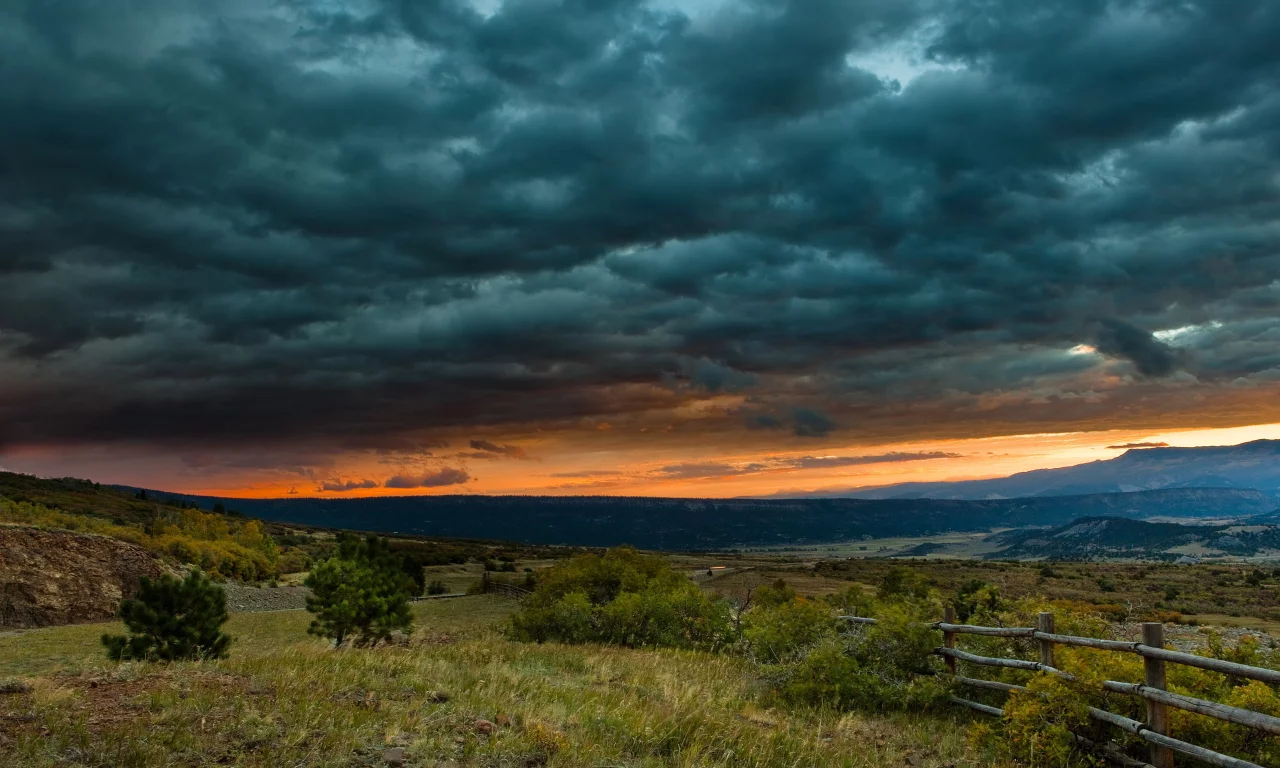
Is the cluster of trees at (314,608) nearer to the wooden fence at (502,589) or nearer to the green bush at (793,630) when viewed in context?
the green bush at (793,630)

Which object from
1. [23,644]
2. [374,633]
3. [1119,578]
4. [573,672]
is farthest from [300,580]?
[1119,578]

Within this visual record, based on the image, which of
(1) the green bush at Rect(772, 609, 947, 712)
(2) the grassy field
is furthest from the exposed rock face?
(1) the green bush at Rect(772, 609, 947, 712)

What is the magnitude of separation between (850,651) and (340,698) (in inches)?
409

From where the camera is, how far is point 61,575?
4978cm

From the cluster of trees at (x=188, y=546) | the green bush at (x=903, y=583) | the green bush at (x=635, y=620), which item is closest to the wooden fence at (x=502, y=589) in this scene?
the cluster of trees at (x=188, y=546)

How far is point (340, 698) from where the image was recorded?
10.3 m

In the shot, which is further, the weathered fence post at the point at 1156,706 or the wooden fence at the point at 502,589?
the wooden fence at the point at 502,589

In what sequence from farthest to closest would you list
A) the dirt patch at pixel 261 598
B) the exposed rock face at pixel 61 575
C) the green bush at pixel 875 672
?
the dirt patch at pixel 261 598, the exposed rock face at pixel 61 575, the green bush at pixel 875 672

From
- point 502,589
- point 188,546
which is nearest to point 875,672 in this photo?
point 502,589

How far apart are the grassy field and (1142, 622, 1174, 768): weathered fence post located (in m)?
2.14

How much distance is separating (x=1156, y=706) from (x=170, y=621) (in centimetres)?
2284

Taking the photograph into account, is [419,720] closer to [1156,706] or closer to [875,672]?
[1156,706]

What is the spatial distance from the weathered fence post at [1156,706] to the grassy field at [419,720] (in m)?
2.14

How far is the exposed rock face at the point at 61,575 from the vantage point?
46.2 metres
